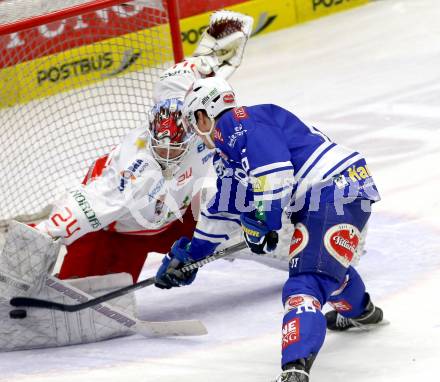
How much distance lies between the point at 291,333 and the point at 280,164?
530mm

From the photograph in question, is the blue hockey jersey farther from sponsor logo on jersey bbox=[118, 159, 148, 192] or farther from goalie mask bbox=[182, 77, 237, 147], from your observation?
sponsor logo on jersey bbox=[118, 159, 148, 192]

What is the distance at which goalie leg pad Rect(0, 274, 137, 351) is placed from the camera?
4457mm

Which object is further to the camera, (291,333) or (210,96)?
(210,96)

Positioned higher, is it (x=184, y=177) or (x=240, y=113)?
(x=240, y=113)

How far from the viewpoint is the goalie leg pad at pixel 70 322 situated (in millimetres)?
4457

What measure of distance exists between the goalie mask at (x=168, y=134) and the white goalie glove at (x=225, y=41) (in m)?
0.71

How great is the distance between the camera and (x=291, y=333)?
351cm

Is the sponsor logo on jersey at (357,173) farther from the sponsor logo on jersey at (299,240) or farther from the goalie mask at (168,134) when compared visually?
the goalie mask at (168,134)

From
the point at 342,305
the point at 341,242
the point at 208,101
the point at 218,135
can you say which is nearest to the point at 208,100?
the point at 208,101

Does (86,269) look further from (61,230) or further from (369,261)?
(369,261)

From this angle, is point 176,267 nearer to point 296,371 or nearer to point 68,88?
point 296,371

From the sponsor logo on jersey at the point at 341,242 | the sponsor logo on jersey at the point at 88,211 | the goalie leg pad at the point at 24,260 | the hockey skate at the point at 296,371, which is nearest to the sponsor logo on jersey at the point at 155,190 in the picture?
the sponsor logo on jersey at the point at 88,211

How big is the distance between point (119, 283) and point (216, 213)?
0.56 metres

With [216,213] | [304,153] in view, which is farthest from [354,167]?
[216,213]
